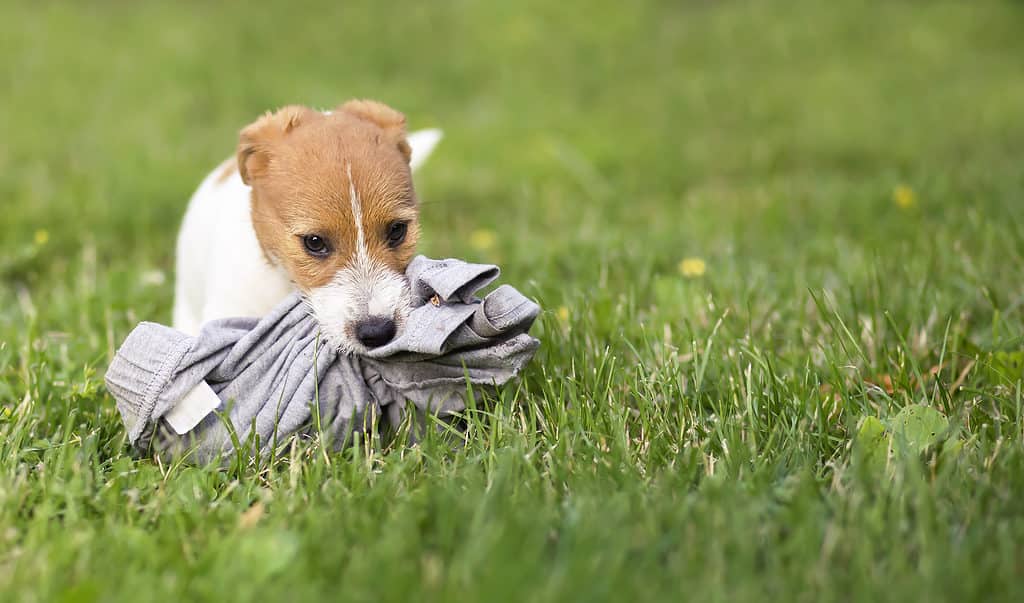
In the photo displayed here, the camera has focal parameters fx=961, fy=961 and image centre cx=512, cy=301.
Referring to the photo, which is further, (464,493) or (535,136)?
(535,136)

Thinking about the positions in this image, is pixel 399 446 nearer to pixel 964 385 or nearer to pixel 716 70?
pixel 964 385

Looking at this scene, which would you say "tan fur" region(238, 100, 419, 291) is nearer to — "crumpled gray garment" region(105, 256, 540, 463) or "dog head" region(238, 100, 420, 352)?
"dog head" region(238, 100, 420, 352)


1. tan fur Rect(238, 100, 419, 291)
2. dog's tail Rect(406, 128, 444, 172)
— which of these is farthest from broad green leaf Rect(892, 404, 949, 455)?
dog's tail Rect(406, 128, 444, 172)

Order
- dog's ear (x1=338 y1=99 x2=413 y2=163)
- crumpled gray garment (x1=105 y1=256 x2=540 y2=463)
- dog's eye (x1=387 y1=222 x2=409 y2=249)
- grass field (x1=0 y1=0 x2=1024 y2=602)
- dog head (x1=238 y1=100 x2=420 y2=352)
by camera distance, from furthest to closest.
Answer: dog's ear (x1=338 y1=99 x2=413 y2=163), dog's eye (x1=387 y1=222 x2=409 y2=249), dog head (x1=238 y1=100 x2=420 y2=352), crumpled gray garment (x1=105 y1=256 x2=540 y2=463), grass field (x1=0 y1=0 x2=1024 y2=602)

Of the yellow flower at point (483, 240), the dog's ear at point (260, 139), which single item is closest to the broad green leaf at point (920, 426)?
the dog's ear at point (260, 139)

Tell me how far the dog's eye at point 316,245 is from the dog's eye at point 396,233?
0.21 m

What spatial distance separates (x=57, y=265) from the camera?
459 centimetres

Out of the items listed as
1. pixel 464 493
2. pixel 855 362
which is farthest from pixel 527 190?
pixel 464 493

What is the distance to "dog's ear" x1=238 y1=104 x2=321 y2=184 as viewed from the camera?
129 inches

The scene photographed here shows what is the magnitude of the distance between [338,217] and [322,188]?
0.11 meters

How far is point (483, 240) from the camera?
16.4 ft

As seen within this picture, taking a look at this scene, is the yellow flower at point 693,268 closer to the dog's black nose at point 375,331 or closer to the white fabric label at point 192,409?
the dog's black nose at point 375,331

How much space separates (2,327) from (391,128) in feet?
5.66

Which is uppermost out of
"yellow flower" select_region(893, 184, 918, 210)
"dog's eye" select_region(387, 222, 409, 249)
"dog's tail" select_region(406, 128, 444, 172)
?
"dog's tail" select_region(406, 128, 444, 172)
